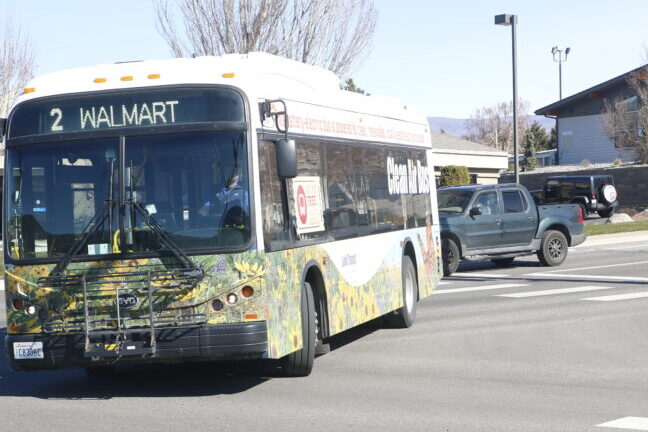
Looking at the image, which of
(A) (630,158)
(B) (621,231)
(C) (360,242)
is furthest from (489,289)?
(A) (630,158)

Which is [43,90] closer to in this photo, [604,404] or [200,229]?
[200,229]

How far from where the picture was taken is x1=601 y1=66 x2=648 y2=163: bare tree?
54938mm

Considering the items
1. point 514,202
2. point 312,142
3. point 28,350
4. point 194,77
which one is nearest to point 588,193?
point 514,202

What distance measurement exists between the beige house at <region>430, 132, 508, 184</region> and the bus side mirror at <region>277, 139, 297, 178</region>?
4434 cm

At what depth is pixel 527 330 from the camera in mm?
13914

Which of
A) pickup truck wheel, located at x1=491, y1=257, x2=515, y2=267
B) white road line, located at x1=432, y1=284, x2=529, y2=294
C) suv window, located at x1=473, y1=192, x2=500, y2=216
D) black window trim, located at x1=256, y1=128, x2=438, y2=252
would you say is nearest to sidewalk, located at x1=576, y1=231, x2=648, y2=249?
pickup truck wheel, located at x1=491, y1=257, x2=515, y2=267

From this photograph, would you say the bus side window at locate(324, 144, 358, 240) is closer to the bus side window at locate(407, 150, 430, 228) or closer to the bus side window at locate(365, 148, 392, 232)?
the bus side window at locate(365, 148, 392, 232)

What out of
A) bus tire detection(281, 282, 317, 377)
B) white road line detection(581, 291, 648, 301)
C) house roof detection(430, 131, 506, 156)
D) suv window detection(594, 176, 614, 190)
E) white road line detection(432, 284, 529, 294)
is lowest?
white road line detection(581, 291, 648, 301)

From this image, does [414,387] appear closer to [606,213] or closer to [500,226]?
[500,226]

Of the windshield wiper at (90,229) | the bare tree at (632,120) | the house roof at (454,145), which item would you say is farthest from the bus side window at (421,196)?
the bare tree at (632,120)

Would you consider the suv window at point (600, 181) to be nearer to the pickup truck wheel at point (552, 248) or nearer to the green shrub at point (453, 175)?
the green shrub at point (453, 175)

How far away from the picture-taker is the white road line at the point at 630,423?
314 inches

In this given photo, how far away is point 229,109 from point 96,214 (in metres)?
1.44

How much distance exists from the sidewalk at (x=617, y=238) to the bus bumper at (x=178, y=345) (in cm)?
2325
